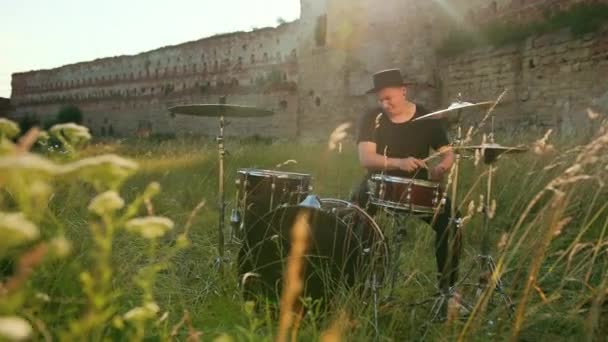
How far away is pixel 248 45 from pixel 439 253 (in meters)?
19.8

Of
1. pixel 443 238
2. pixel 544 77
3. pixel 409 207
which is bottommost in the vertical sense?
pixel 443 238

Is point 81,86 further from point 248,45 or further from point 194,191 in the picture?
point 194,191

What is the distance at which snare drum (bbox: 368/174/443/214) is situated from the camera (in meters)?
3.43

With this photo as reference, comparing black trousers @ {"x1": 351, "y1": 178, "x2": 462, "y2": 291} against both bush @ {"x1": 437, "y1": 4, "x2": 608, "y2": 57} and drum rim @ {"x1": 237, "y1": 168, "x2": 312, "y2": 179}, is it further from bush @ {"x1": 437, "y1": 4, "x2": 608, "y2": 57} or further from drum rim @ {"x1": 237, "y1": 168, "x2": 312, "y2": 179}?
bush @ {"x1": 437, "y1": 4, "x2": 608, "y2": 57}

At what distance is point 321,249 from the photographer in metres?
3.31

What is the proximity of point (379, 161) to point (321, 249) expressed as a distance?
0.98m

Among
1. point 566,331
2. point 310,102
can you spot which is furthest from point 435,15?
point 566,331

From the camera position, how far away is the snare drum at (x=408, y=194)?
3.43 metres

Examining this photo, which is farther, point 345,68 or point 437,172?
point 345,68

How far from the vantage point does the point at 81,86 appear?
114 ft

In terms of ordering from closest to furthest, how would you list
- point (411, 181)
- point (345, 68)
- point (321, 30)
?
point (411, 181), point (345, 68), point (321, 30)

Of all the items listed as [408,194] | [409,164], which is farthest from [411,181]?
[409,164]

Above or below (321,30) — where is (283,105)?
below

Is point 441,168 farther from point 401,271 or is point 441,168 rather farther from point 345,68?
point 345,68
